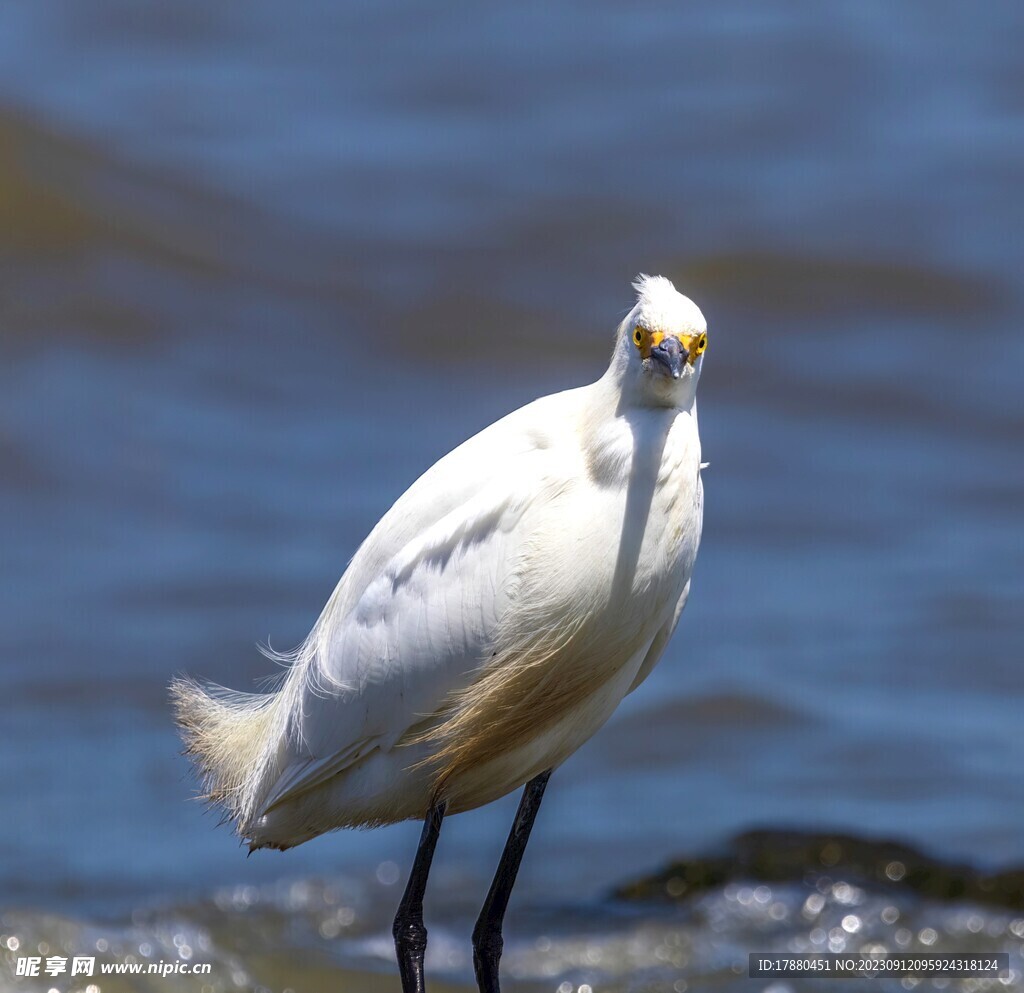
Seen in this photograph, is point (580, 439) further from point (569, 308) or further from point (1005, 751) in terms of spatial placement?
point (569, 308)

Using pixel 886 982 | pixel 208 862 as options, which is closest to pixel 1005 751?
pixel 886 982

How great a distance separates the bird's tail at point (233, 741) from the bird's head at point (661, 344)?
1647mm

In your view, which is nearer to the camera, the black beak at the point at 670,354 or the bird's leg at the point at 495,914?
the black beak at the point at 670,354

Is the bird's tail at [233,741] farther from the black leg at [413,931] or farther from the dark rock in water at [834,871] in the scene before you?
the dark rock in water at [834,871]

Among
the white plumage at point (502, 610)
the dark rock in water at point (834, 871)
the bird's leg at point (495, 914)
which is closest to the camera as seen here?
the white plumage at point (502, 610)

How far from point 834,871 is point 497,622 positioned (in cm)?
383

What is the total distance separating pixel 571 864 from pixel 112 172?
34.9ft

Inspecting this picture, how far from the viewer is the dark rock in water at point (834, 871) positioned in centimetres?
764

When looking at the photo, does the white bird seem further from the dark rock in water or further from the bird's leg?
the dark rock in water

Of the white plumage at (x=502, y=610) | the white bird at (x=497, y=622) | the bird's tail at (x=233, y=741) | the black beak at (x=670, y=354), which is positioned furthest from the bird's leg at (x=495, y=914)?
the black beak at (x=670, y=354)

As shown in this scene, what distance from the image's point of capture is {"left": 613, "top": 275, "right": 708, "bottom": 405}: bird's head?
4125 millimetres

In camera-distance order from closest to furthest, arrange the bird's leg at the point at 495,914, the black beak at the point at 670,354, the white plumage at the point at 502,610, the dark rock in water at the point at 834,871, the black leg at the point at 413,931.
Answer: the black beak at the point at 670,354 < the white plumage at the point at 502,610 < the black leg at the point at 413,931 < the bird's leg at the point at 495,914 < the dark rock in water at the point at 834,871

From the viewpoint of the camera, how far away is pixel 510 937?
7.55 m

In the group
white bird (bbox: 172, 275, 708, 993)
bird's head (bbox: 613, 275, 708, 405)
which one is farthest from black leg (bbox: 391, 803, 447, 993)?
bird's head (bbox: 613, 275, 708, 405)
